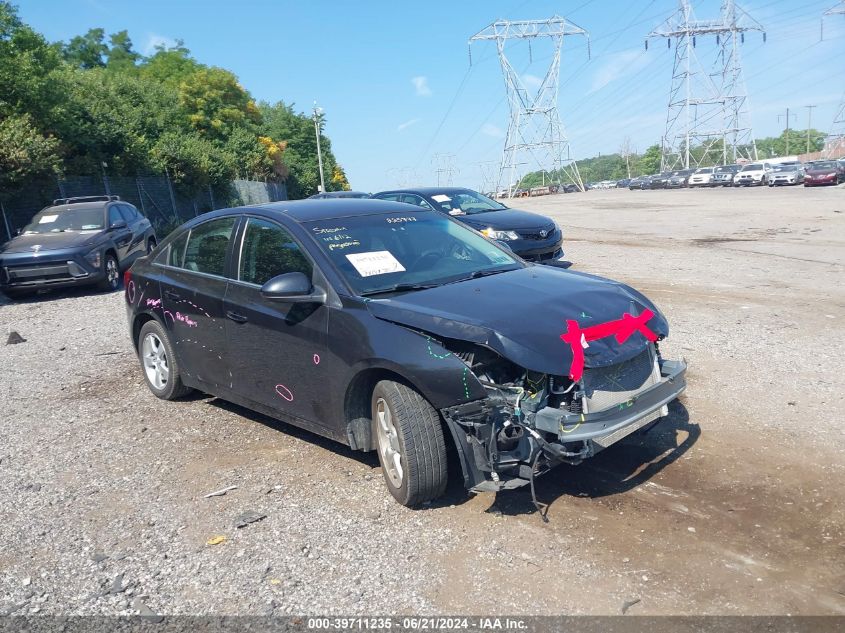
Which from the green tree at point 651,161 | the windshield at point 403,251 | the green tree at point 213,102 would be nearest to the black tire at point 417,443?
the windshield at point 403,251

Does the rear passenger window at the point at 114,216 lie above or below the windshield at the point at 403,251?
above

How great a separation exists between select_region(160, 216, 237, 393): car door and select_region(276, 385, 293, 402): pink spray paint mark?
26.2 inches

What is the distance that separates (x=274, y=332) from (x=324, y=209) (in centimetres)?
106

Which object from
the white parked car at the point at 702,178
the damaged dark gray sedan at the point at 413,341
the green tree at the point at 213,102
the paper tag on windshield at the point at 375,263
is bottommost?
the white parked car at the point at 702,178

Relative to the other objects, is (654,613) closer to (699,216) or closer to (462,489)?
(462,489)

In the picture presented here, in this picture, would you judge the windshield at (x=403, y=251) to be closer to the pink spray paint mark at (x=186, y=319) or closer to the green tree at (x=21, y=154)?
the pink spray paint mark at (x=186, y=319)

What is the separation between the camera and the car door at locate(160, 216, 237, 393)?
555 centimetres

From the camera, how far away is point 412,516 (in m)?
4.23

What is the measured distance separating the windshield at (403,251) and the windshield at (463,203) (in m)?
7.73

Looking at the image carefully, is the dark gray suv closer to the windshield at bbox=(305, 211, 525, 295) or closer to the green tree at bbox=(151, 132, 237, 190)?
the windshield at bbox=(305, 211, 525, 295)

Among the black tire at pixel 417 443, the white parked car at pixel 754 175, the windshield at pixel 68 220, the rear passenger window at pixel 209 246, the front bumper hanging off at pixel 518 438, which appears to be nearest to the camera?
the front bumper hanging off at pixel 518 438

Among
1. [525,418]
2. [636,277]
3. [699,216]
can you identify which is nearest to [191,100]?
[699,216]

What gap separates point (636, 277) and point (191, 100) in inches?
1761

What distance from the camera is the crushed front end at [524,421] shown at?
381cm
